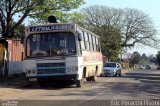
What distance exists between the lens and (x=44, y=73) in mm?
22375

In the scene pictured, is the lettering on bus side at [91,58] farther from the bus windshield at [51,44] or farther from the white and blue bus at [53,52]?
the bus windshield at [51,44]

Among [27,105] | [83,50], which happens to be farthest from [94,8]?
[27,105]

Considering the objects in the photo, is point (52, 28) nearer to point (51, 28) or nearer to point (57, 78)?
point (51, 28)

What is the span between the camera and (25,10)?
37469 mm

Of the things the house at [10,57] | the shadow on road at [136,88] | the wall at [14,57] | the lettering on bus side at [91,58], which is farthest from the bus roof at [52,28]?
the wall at [14,57]

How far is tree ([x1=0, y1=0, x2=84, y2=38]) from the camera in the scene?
37.1 meters

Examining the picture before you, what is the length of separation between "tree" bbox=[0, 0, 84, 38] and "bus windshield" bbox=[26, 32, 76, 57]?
1475cm

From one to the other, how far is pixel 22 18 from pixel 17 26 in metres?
1.10

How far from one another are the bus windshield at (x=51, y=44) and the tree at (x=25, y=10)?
14.7 m

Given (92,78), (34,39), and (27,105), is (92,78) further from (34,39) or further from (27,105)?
(27,105)

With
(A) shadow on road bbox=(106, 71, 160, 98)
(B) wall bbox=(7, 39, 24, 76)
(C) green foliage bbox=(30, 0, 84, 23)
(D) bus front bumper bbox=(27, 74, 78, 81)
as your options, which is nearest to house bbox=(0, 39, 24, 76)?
(B) wall bbox=(7, 39, 24, 76)

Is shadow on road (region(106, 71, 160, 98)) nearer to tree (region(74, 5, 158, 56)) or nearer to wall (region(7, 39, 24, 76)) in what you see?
wall (region(7, 39, 24, 76))

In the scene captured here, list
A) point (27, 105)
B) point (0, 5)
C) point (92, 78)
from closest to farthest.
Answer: point (27, 105)
point (92, 78)
point (0, 5)

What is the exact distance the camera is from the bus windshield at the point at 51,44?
875 inches
